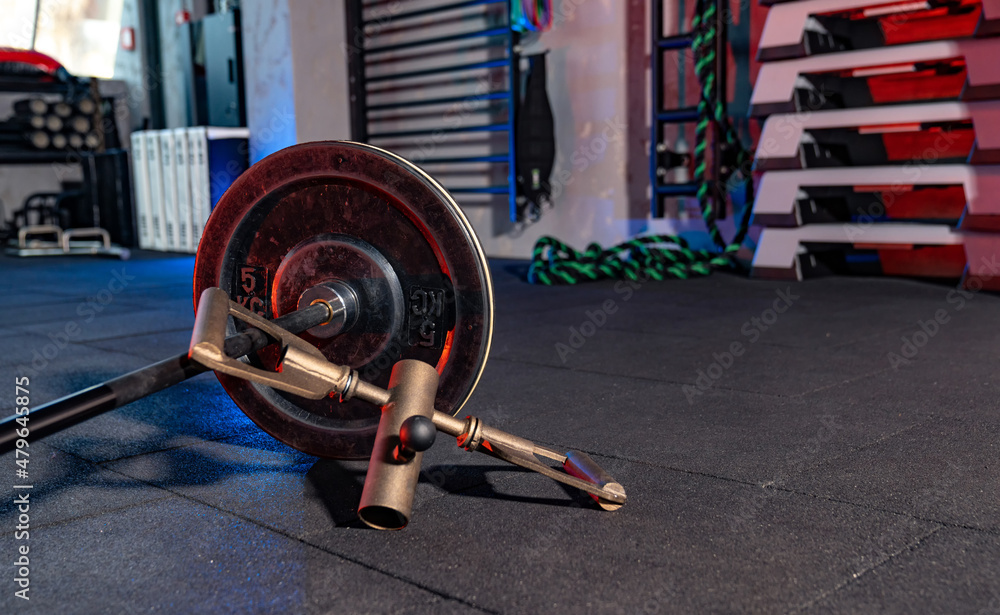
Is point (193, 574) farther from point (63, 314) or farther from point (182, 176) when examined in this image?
point (182, 176)

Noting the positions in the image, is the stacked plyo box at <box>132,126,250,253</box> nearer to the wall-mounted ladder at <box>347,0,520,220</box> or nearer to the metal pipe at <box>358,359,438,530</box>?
the wall-mounted ladder at <box>347,0,520,220</box>

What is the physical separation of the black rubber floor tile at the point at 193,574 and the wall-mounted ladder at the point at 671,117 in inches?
127

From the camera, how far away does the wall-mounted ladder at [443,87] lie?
187 inches

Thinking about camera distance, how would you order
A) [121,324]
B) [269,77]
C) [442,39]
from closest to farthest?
[121,324]
[442,39]
[269,77]

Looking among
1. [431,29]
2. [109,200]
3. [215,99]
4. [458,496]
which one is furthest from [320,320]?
[109,200]

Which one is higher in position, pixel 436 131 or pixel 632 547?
pixel 436 131

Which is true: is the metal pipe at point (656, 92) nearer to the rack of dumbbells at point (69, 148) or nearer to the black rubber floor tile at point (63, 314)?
the black rubber floor tile at point (63, 314)

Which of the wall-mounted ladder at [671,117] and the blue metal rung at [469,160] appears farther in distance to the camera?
the blue metal rung at [469,160]

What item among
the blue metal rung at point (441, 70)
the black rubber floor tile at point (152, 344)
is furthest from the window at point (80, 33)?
the black rubber floor tile at point (152, 344)

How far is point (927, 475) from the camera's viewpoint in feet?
3.79

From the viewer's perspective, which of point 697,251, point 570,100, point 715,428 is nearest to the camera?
point 715,428

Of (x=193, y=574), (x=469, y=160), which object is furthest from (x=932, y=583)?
(x=469, y=160)

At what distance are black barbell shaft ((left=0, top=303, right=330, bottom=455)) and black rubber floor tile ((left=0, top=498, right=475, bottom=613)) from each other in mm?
201

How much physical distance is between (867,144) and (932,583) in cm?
318
